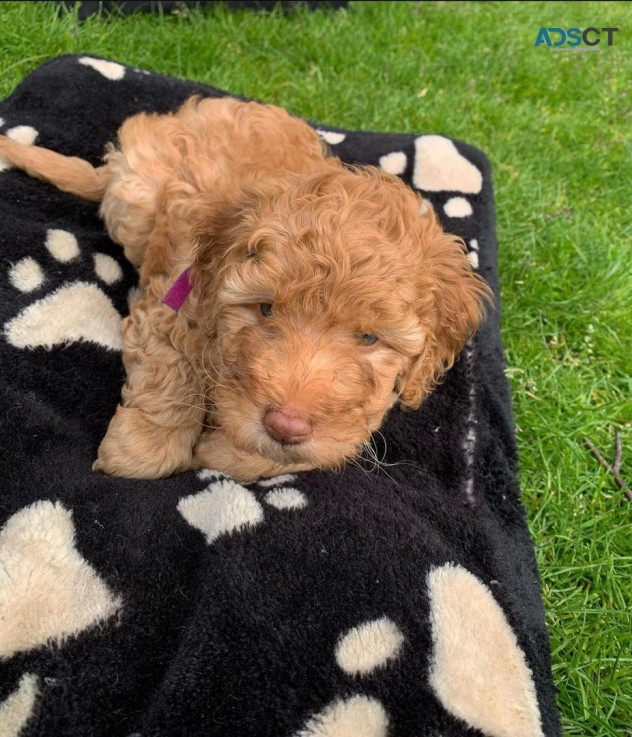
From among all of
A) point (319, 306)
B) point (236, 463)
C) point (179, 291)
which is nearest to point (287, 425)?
point (319, 306)

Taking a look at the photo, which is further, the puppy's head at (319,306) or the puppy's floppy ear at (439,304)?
the puppy's floppy ear at (439,304)

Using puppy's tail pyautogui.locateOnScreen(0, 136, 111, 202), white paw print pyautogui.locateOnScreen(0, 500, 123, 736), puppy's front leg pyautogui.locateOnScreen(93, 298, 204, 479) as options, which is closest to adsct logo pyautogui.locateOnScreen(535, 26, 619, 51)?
puppy's tail pyautogui.locateOnScreen(0, 136, 111, 202)

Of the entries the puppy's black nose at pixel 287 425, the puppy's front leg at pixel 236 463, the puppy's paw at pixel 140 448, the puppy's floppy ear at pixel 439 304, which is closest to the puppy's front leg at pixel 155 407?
the puppy's paw at pixel 140 448

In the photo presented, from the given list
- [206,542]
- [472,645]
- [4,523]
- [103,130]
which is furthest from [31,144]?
[472,645]

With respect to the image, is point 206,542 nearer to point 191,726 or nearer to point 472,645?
point 191,726

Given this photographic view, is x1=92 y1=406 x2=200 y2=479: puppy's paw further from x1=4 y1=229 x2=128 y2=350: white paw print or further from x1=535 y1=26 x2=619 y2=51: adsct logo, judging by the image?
x1=535 y1=26 x2=619 y2=51: adsct logo

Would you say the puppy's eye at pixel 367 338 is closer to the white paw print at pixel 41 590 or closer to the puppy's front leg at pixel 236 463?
the puppy's front leg at pixel 236 463

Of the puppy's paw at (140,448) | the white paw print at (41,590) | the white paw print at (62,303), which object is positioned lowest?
the puppy's paw at (140,448)
